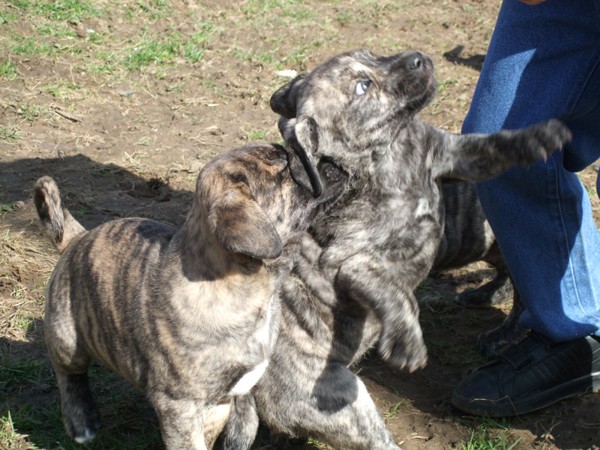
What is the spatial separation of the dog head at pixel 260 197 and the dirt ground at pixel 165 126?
130 cm

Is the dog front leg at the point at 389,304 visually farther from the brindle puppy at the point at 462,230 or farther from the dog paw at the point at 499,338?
the dog paw at the point at 499,338

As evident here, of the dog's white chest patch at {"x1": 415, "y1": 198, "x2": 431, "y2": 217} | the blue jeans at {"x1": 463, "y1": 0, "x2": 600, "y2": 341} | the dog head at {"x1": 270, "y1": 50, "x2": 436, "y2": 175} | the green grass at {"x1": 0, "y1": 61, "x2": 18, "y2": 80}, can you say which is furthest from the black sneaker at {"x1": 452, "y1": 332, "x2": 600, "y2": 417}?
the green grass at {"x1": 0, "y1": 61, "x2": 18, "y2": 80}

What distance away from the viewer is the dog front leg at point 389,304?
3.59 meters

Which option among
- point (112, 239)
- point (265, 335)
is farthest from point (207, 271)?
point (112, 239)

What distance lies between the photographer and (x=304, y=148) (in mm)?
3631

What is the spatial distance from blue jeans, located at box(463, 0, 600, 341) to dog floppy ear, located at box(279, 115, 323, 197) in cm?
82

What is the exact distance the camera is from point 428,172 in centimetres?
388

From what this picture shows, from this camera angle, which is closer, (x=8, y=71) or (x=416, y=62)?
(x=416, y=62)

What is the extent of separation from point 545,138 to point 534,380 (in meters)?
1.35

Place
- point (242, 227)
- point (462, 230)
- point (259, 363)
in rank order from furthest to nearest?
point (462, 230)
point (259, 363)
point (242, 227)

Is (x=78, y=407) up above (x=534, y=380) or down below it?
below

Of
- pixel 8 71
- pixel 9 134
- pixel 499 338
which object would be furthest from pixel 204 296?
pixel 8 71

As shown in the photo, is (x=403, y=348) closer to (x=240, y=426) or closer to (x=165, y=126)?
(x=240, y=426)

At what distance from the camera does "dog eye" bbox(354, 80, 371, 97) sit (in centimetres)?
384
